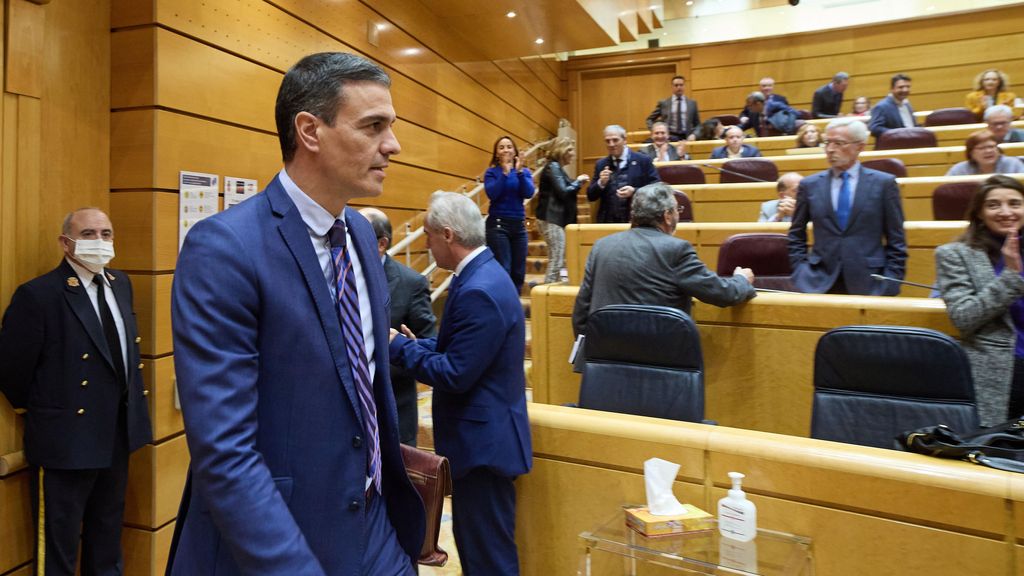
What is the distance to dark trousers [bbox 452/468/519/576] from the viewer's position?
1.68m

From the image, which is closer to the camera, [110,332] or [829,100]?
[110,332]

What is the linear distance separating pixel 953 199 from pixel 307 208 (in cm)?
394

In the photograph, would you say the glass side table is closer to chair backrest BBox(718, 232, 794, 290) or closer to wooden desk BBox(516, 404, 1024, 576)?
wooden desk BBox(516, 404, 1024, 576)

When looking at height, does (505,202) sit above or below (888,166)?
below

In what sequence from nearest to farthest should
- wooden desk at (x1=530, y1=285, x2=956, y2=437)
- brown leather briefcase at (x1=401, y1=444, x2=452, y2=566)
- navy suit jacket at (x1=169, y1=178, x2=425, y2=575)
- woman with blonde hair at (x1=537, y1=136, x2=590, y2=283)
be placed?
navy suit jacket at (x1=169, y1=178, x2=425, y2=575)
brown leather briefcase at (x1=401, y1=444, x2=452, y2=566)
wooden desk at (x1=530, y1=285, x2=956, y2=437)
woman with blonde hair at (x1=537, y1=136, x2=590, y2=283)

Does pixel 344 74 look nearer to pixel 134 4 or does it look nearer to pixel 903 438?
pixel 903 438

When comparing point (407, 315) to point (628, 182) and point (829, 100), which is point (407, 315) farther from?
point (829, 100)

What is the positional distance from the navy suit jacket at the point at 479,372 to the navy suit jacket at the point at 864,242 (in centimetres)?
173

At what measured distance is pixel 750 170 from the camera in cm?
538

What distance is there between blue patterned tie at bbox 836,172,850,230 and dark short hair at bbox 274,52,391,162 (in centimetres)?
248

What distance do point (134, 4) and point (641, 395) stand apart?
2.36 meters

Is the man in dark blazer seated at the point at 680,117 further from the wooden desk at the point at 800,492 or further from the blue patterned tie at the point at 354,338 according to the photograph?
the blue patterned tie at the point at 354,338

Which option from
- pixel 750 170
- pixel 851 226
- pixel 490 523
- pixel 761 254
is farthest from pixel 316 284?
pixel 750 170

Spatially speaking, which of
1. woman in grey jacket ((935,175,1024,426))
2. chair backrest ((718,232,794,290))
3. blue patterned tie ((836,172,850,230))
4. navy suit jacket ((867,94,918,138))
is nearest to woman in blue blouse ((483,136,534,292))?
chair backrest ((718,232,794,290))
